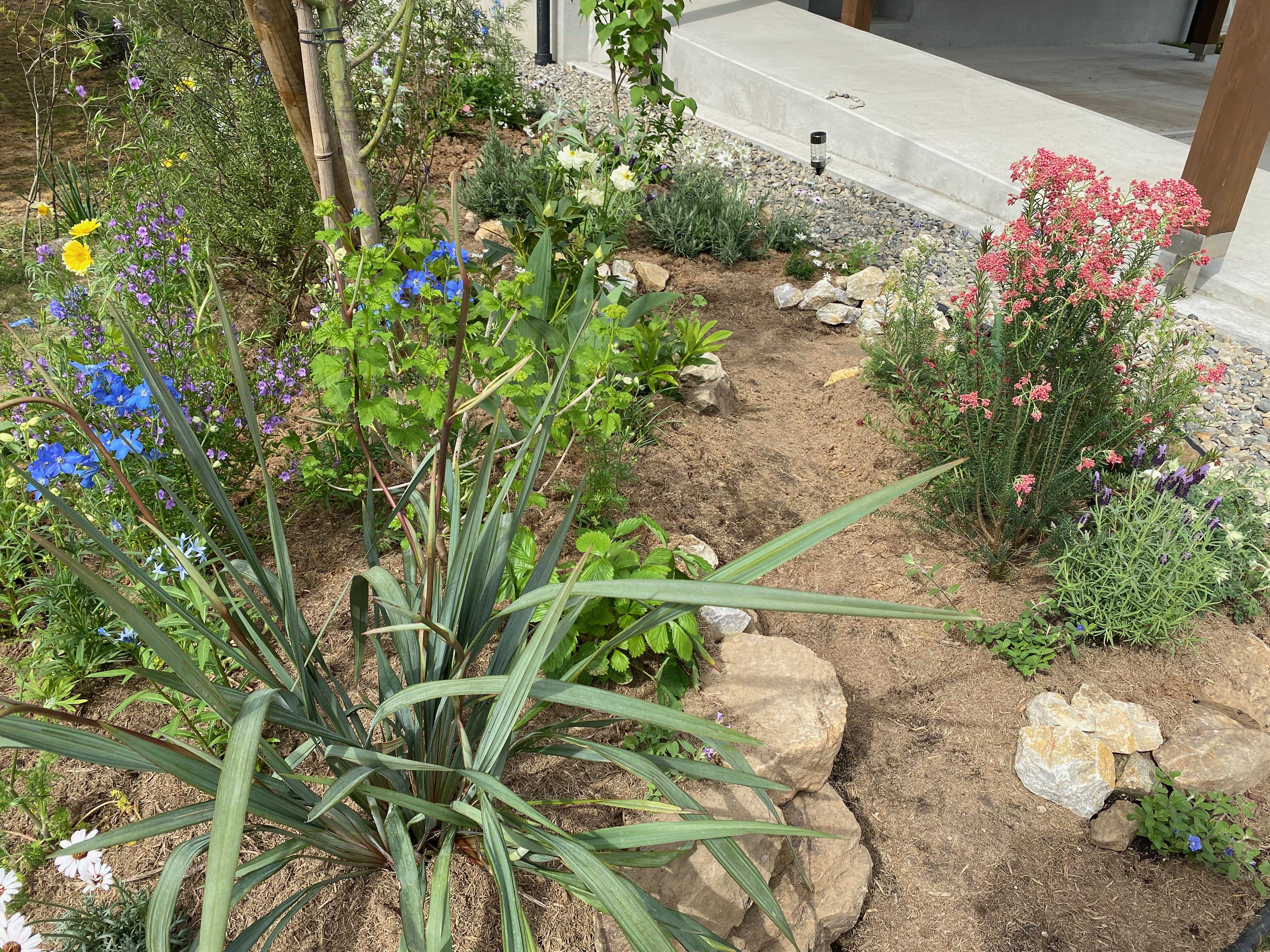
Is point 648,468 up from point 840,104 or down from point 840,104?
down

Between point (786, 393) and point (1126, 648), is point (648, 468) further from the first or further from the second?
point (1126, 648)

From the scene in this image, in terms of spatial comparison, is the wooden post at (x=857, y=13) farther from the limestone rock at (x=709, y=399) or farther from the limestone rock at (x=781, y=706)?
the limestone rock at (x=781, y=706)

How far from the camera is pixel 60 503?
40.6 inches

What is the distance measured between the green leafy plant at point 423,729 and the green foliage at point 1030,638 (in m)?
1.31

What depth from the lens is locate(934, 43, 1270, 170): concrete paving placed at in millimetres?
7920

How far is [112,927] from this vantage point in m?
1.41

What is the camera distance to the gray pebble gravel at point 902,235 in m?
3.49

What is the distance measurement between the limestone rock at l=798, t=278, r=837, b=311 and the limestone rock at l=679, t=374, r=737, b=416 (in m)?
1.08

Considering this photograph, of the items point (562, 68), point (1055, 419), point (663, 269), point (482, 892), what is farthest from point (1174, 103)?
point (482, 892)

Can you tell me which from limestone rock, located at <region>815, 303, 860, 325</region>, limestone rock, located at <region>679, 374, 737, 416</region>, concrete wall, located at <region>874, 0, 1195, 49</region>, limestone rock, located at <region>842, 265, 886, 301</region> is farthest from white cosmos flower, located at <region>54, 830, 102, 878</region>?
concrete wall, located at <region>874, 0, 1195, 49</region>

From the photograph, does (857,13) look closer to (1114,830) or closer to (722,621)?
(722,621)

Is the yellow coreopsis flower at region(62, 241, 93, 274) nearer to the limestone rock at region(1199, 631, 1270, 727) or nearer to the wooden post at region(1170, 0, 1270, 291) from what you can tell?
the limestone rock at region(1199, 631, 1270, 727)

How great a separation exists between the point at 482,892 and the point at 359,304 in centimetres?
138

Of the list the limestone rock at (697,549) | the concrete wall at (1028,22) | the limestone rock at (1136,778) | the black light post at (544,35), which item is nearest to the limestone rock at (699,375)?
the limestone rock at (697,549)
